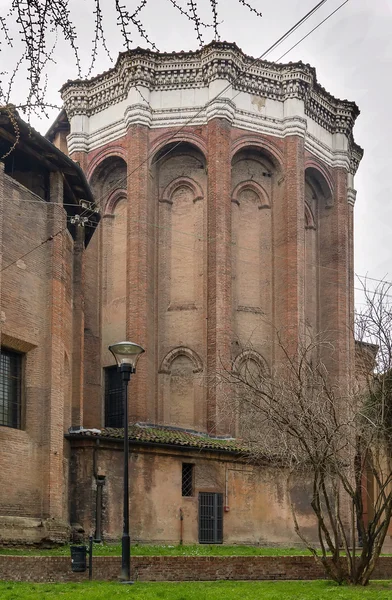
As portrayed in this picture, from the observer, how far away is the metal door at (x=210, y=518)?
1129 inches

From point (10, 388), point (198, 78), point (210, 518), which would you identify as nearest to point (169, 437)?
point (210, 518)

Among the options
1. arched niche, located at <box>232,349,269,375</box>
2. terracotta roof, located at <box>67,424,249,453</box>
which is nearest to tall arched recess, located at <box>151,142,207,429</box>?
arched niche, located at <box>232,349,269,375</box>

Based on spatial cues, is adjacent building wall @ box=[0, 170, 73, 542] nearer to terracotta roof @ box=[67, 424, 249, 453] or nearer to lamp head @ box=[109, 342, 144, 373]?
terracotta roof @ box=[67, 424, 249, 453]

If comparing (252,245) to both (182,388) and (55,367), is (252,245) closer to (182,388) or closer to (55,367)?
(182,388)

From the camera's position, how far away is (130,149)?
1415 inches

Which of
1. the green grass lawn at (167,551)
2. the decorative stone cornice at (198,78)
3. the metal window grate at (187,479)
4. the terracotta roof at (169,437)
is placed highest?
the decorative stone cornice at (198,78)

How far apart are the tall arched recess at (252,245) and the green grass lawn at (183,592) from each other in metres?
17.8

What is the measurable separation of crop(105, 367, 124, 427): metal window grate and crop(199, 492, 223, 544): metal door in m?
6.19

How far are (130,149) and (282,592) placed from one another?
22.7 metres

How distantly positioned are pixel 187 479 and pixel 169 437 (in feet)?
4.72

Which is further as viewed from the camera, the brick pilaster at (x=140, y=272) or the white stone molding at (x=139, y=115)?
the white stone molding at (x=139, y=115)

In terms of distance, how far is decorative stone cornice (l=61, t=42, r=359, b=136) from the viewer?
117ft

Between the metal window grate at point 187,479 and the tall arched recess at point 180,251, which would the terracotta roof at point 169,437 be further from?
the tall arched recess at point 180,251

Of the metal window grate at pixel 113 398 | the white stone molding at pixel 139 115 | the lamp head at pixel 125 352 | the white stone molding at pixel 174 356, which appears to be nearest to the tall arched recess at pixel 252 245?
the white stone molding at pixel 174 356
